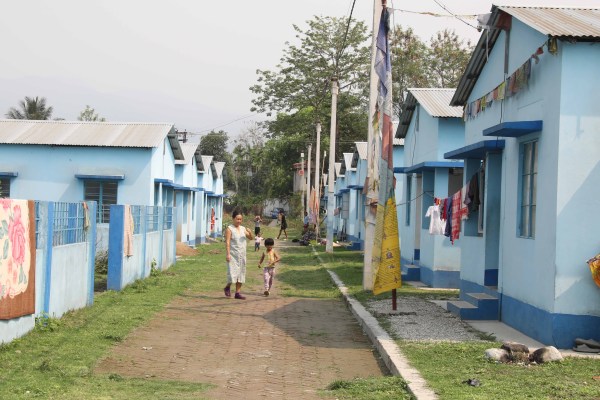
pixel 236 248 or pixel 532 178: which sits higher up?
pixel 532 178

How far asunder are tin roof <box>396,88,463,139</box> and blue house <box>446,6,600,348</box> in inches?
187

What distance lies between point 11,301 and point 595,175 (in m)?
7.18

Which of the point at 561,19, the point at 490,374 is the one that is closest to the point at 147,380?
the point at 490,374

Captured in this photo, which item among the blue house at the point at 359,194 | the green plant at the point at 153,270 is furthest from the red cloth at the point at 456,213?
the blue house at the point at 359,194

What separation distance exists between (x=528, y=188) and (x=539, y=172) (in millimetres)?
857

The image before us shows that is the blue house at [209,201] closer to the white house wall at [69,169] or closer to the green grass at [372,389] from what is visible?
the white house wall at [69,169]

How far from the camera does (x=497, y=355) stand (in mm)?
8992

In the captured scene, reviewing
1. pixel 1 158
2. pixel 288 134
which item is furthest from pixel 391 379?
pixel 288 134

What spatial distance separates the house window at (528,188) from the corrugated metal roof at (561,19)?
1.65 meters

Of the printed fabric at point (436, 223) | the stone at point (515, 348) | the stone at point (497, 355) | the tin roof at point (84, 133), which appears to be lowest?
the stone at point (497, 355)

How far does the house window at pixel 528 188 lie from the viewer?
11.3 m

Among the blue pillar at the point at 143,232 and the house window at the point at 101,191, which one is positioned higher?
the house window at the point at 101,191

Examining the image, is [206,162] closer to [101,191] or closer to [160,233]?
[101,191]

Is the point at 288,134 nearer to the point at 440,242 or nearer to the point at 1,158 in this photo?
the point at 1,158
